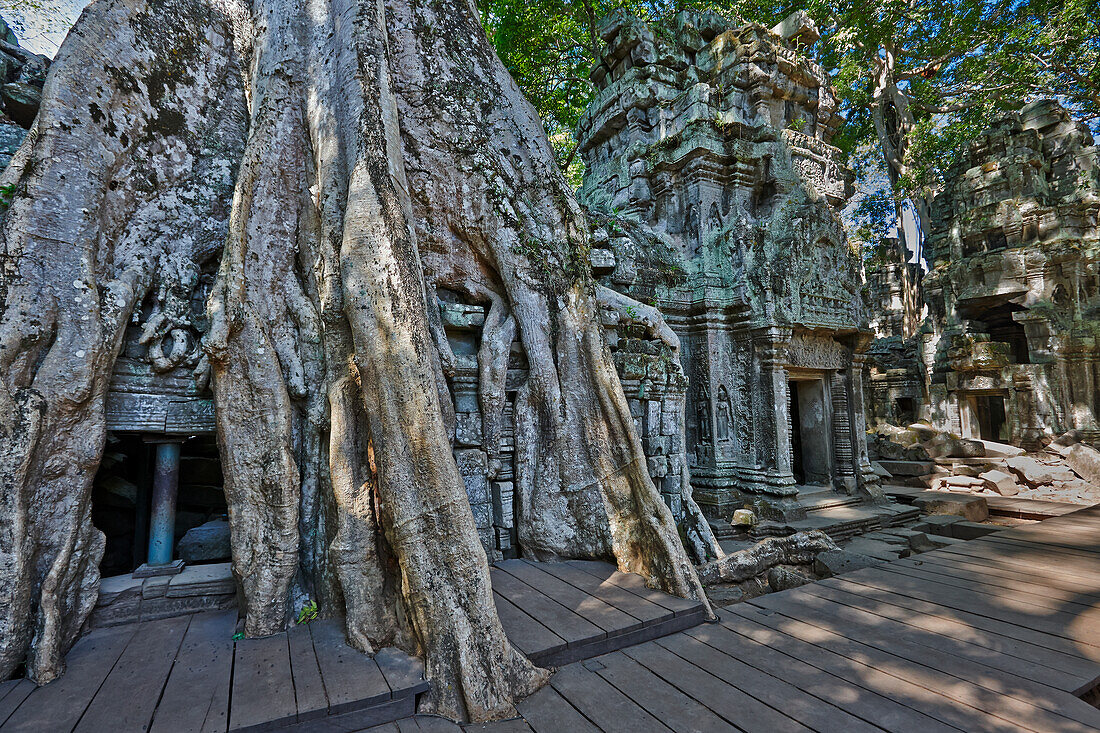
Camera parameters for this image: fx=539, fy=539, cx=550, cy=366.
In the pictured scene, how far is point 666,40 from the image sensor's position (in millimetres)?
8695

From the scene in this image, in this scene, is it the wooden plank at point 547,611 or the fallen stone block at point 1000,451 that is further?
the fallen stone block at point 1000,451

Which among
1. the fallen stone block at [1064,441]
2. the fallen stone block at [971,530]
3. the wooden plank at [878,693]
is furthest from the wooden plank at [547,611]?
the fallen stone block at [1064,441]

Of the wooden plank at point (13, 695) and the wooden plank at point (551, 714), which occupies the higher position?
the wooden plank at point (13, 695)

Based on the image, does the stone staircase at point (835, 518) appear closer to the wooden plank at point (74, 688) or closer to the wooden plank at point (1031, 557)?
the wooden plank at point (1031, 557)

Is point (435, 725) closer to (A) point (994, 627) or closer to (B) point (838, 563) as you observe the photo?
(A) point (994, 627)

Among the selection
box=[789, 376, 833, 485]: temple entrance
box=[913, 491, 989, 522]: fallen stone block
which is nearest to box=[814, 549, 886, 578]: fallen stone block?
box=[789, 376, 833, 485]: temple entrance

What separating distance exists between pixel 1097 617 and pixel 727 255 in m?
5.46

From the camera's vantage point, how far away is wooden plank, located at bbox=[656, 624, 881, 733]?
1.99m

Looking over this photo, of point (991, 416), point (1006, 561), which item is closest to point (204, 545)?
point (1006, 561)

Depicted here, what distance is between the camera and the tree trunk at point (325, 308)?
2520 mm

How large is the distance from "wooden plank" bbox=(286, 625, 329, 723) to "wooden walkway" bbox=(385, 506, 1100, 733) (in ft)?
0.83

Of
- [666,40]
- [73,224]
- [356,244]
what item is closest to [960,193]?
Answer: [666,40]

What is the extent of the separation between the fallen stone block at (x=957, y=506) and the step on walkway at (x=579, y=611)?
692 cm

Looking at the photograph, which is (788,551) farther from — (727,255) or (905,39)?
(905,39)
